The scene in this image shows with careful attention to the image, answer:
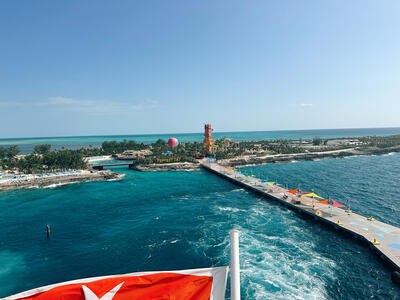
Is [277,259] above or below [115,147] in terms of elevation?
below

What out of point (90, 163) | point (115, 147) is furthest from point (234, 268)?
point (115, 147)

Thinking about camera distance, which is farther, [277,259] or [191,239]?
[191,239]

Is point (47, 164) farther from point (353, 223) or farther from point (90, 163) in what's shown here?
point (353, 223)

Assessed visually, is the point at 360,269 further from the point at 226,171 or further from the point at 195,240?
the point at 226,171

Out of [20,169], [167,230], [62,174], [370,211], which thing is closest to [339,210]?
[370,211]

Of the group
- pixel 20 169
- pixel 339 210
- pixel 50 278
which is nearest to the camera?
pixel 50 278
